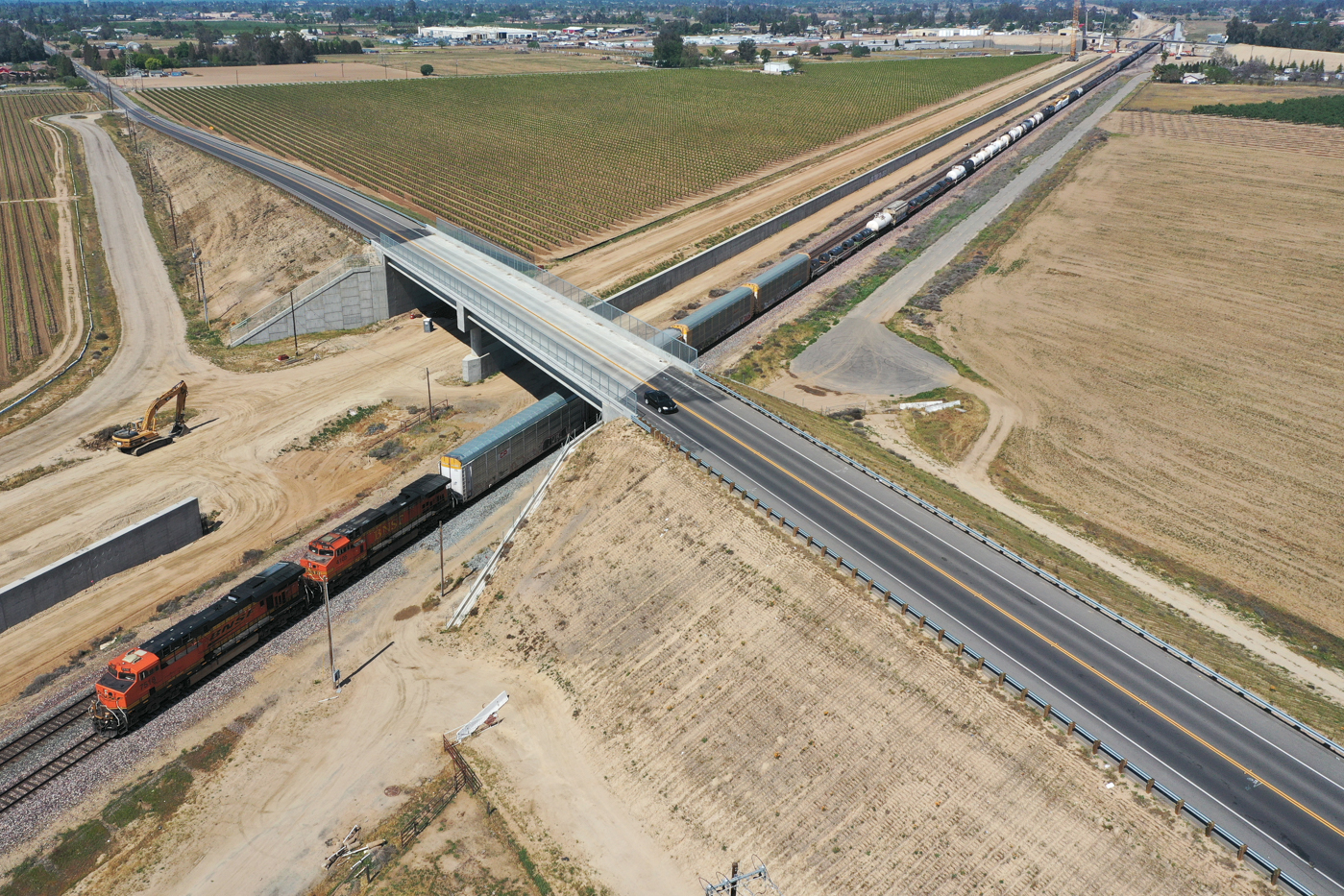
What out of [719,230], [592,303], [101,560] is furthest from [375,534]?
[719,230]

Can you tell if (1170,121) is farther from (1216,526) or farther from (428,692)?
(428,692)

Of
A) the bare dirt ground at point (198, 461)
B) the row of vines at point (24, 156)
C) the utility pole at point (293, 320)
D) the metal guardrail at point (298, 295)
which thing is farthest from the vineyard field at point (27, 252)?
the utility pole at point (293, 320)

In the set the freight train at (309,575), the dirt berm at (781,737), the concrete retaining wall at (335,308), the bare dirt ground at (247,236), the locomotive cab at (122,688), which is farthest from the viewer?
the bare dirt ground at (247,236)

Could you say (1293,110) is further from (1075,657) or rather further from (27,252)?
(27,252)

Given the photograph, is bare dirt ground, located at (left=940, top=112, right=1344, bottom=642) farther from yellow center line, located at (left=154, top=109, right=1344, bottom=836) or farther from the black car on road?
the black car on road

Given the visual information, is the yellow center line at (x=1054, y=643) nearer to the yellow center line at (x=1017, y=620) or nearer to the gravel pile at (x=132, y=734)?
the yellow center line at (x=1017, y=620)
